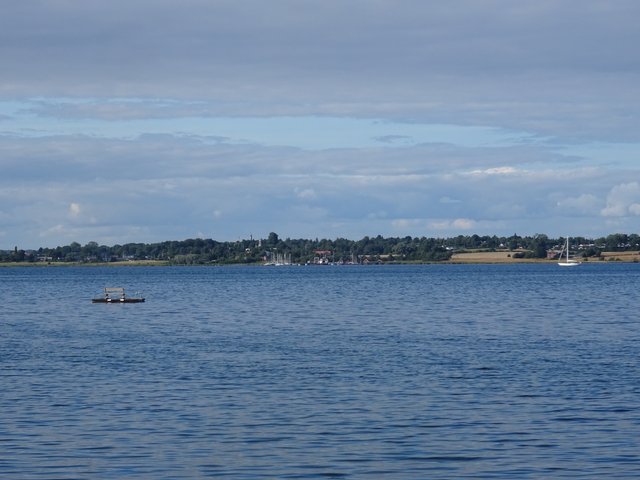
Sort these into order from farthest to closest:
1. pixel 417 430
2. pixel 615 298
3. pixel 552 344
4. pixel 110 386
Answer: pixel 615 298 → pixel 552 344 → pixel 110 386 → pixel 417 430

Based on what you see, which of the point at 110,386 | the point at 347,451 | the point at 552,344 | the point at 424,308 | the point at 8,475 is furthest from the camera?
the point at 424,308

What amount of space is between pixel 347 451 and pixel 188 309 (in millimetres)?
66067

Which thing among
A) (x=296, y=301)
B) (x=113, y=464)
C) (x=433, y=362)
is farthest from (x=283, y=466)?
(x=296, y=301)

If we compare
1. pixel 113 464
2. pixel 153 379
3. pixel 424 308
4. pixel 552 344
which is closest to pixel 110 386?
pixel 153 379

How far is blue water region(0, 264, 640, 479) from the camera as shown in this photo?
24.7 m

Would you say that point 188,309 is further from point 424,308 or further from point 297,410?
point 297,410

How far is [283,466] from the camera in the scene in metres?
24.4

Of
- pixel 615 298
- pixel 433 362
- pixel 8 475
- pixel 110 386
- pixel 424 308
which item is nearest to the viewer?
pixel 8 475

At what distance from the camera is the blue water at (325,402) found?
24.7 m

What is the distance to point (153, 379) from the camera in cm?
3881

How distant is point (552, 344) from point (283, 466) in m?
28.9

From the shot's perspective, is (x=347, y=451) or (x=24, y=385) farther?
(x=24, y=385)

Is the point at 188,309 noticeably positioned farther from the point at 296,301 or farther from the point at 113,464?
the point at 113,464

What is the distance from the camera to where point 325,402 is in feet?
107
